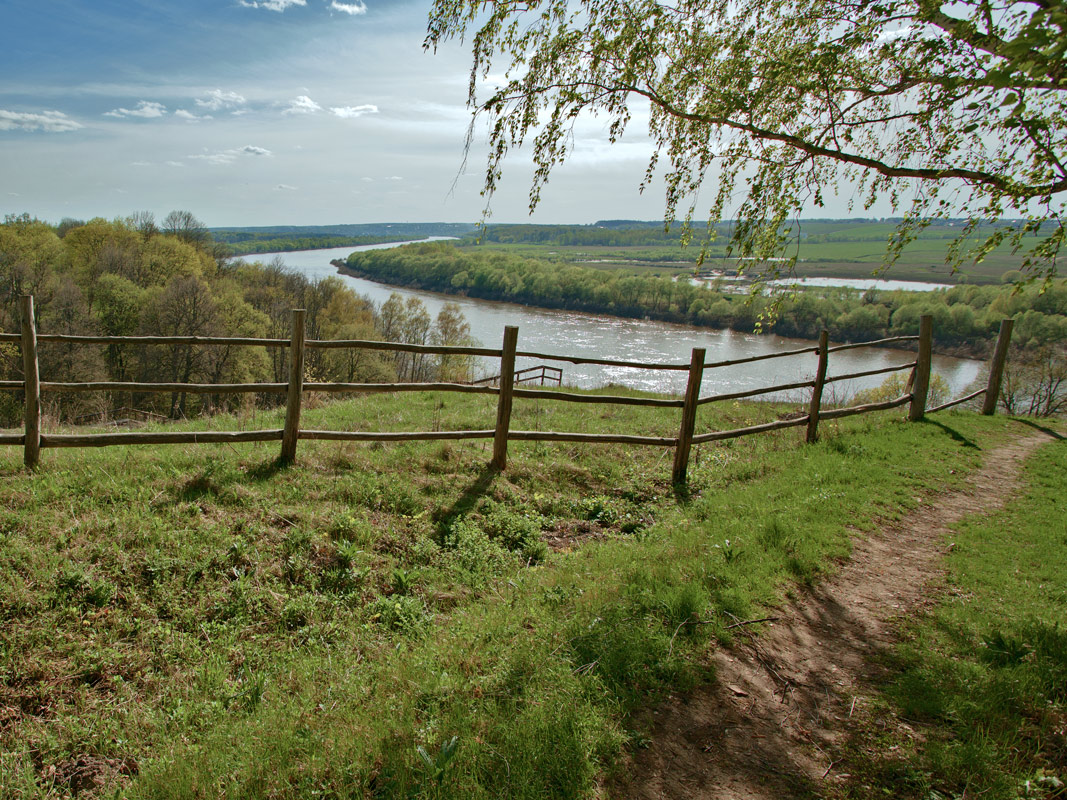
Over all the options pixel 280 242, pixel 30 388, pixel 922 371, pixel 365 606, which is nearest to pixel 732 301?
pixel 922 371

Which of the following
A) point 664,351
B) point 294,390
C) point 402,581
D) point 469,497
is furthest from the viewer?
point 664,351

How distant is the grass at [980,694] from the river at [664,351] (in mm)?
28395

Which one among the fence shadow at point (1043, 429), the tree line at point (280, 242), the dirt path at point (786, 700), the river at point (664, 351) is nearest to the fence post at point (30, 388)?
the dirt path at point (786, 700)

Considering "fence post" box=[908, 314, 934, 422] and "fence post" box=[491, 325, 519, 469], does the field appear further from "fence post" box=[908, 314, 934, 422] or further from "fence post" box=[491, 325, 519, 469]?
"fence post" box=[491, 325, 519, 469]

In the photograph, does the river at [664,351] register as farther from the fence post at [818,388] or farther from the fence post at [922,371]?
the fence post at [818,388]

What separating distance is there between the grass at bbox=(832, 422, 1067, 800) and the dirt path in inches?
6.8

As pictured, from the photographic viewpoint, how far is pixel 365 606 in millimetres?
4484

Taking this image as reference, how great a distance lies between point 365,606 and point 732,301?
64432 millimetres

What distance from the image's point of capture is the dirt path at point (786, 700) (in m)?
2.64

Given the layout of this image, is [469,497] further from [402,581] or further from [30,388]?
[30,388]

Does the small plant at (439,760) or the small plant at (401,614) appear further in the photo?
the small plant at (401,614)

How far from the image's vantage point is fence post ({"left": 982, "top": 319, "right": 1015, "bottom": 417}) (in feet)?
35.8

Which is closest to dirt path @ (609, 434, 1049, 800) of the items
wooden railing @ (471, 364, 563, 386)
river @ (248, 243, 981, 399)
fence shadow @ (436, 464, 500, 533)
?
fence shadow @ (436, 464, 500, 533)

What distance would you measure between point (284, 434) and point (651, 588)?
4.13 m
